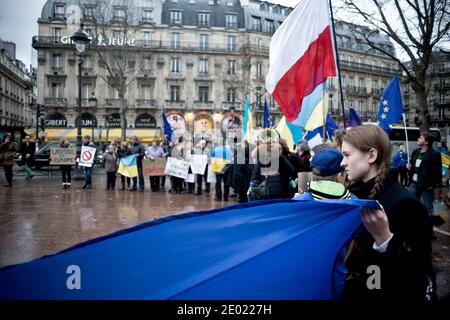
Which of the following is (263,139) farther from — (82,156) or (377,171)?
(82,156)

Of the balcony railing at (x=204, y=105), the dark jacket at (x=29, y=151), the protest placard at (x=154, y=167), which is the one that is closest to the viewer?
the protest placard at (x=154, y=167)

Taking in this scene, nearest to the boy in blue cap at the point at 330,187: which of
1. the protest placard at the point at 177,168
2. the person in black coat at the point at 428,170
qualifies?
the person in black coat at the point at 428,170

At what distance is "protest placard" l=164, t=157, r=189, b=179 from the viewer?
12.2m

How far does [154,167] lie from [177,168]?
45.1 inches

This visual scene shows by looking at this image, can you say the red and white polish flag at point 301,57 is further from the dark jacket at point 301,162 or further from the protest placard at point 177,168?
the protest placard at point 177,168

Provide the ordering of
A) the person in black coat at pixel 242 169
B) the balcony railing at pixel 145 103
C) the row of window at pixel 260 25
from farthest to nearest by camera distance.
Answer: the row of window at pixel 260 25 < the balcony railing at pixel 145 103 < the person in black coat at pixel 242 169

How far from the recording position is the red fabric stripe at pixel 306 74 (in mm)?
4445

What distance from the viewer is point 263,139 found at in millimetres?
5895

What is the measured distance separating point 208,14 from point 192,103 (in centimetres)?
1376

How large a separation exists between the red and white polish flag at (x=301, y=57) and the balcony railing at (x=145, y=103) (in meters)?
45.2

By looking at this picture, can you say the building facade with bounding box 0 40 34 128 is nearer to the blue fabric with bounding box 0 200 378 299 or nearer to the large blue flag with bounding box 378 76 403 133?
the large blue flag with bounding box 378 76 403 133

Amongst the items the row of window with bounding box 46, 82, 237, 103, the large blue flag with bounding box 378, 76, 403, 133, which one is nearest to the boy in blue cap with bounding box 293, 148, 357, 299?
the large blue flag with bounding box 378, 76, 403, 133

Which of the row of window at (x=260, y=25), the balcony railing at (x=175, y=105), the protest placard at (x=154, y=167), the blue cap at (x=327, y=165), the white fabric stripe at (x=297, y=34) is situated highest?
the row of window at (x=260, y=25)
